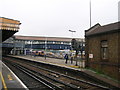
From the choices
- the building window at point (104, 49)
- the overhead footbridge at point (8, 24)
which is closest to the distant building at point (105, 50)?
the building window at point (104, 49)

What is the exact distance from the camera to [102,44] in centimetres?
1536

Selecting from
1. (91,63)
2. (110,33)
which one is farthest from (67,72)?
(110,33)

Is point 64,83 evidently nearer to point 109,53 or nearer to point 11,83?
point 11,83

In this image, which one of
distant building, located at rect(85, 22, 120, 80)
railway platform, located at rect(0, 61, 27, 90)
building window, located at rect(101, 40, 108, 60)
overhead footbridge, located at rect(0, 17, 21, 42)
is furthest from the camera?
overhead footbridge, located at rect(0, 17, 21, 42)

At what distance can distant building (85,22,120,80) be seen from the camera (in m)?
13.2

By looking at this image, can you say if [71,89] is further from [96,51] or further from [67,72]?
[67,72]

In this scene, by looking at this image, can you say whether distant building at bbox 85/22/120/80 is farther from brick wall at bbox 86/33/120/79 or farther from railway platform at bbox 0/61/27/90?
railway platform at bbox 0/61/27/90

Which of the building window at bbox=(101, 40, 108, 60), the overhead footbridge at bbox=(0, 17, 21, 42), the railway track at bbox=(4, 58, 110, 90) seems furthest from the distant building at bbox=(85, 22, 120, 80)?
the overhead footbridge at bbox=(0, 17, 21, 42)

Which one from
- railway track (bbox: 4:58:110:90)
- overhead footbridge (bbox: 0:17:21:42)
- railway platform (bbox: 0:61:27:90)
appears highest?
overhead footbridge (bbox: 0:17:21:42)

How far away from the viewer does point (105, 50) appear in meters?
14.9

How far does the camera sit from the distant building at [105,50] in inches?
521

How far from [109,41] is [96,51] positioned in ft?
7.32

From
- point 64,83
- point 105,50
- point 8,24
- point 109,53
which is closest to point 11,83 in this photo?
Answer: point 64,83

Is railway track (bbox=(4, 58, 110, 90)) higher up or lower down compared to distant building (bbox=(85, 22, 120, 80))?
lower down
